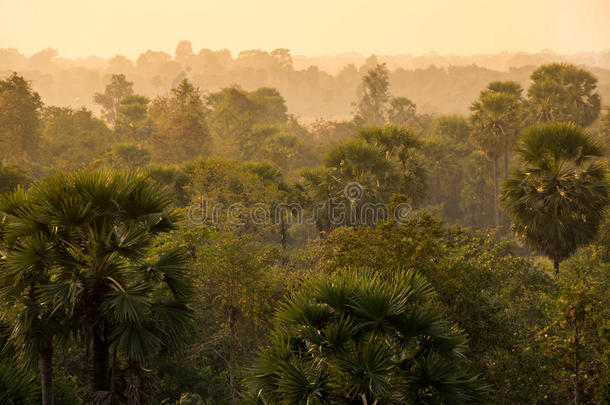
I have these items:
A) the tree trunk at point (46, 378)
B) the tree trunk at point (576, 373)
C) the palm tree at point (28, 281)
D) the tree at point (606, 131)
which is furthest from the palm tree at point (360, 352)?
the tree at point (606, 131)

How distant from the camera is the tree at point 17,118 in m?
33.7

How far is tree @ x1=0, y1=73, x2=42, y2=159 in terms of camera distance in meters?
33.7

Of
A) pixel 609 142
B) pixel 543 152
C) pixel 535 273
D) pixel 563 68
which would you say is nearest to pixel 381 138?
pixel 543 152

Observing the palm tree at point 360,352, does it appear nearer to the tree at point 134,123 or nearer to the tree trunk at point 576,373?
the tree trunk at point 576,373

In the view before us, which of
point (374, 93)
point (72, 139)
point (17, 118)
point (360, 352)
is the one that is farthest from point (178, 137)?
point (360, 352)

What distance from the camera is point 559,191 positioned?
1577cm

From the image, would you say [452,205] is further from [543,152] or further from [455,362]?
[455,362]

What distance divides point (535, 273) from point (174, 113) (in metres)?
34.5

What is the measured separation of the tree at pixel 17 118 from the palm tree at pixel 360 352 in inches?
1353

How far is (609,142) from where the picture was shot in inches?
1561

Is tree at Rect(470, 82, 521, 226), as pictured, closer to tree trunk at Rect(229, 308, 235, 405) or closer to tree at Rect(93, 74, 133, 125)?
tree trunk at Rect(229, 308, 235, 405)

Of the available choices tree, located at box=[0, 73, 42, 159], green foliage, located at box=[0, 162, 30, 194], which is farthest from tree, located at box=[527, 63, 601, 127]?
tree, located at box=[0, 73, 42, 159]

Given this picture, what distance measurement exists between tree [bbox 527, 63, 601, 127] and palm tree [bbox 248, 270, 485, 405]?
116 ft

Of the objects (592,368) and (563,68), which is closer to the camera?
(592,368)
